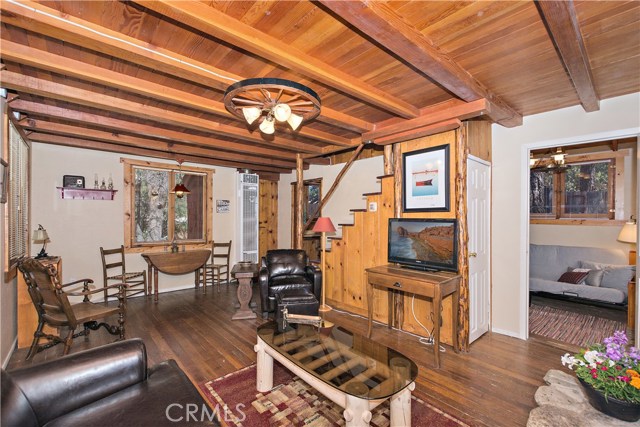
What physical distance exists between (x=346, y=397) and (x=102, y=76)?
8.79ft

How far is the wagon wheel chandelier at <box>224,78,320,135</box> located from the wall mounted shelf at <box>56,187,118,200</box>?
3291mm

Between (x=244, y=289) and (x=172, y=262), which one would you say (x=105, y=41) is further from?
(x=172, y=262)

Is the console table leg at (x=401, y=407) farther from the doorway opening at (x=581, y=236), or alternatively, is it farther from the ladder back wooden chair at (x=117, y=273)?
the ladder back wooden chair at (x=117, y=273)

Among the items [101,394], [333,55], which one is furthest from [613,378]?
[101,394]

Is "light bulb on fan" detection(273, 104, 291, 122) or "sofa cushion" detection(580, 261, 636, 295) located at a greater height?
"light bulb on fan" detection(273, 104, 291, 122)

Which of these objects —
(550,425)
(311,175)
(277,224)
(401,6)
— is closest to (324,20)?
(401,6)

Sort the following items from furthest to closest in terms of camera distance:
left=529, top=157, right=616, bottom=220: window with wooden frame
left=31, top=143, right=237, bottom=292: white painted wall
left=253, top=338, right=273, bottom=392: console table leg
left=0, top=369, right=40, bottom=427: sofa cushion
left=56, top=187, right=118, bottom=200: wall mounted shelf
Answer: left=529, top=157, right=616, bottom=220: window with wooden frame
left=56, top=187, right=118, bottom=200: wall mounted shelf
left=31, top=143, right=237, bottom=292: white painted wall
left=253, top=338, right=273, bottom=392: console table leg
left=0, top=369, right=40, bottom=427: sofa cushion

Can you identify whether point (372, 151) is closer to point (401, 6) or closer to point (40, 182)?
point (401, 6)

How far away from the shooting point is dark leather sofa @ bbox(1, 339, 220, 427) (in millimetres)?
1237

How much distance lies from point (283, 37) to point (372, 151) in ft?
9.45

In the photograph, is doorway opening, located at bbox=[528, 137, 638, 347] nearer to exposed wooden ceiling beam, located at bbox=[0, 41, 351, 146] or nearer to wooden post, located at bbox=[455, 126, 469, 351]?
wooden post, located at bbox=[455, 126, 469, 351]

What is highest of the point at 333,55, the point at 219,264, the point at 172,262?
the point at 333,55

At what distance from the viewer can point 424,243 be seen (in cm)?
309

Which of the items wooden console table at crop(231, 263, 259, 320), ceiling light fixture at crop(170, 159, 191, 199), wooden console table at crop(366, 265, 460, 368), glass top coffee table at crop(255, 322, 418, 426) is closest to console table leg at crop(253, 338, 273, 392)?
glass top coffee table at crop(255, 322, 418, 426)
